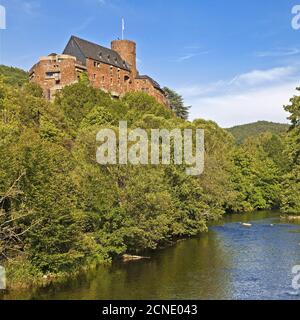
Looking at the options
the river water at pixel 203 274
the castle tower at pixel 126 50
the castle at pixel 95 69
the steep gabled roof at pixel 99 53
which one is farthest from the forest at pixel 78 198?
the castle tower at pixel 126 50

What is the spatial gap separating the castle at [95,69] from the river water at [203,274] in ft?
126

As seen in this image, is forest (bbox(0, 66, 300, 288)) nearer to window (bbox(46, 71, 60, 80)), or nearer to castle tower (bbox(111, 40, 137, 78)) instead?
window (bbox(46, 71, 60, 80))

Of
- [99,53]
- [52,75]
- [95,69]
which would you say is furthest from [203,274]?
[99,53]

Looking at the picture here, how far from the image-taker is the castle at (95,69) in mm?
70000

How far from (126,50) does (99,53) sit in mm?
8963

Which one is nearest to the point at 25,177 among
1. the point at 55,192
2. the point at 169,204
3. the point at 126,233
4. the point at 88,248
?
the point at 55,192

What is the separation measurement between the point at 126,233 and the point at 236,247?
889 cm

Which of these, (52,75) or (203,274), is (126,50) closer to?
(52,75)

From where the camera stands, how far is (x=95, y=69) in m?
74.2

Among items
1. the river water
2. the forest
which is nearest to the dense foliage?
the forest

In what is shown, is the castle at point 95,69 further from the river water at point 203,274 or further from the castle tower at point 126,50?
the river water at point 203,274

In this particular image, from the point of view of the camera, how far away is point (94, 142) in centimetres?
3453

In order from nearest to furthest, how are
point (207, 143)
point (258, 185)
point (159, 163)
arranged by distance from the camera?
point (159, 163)
point (207, 143)
point (258, 185)
